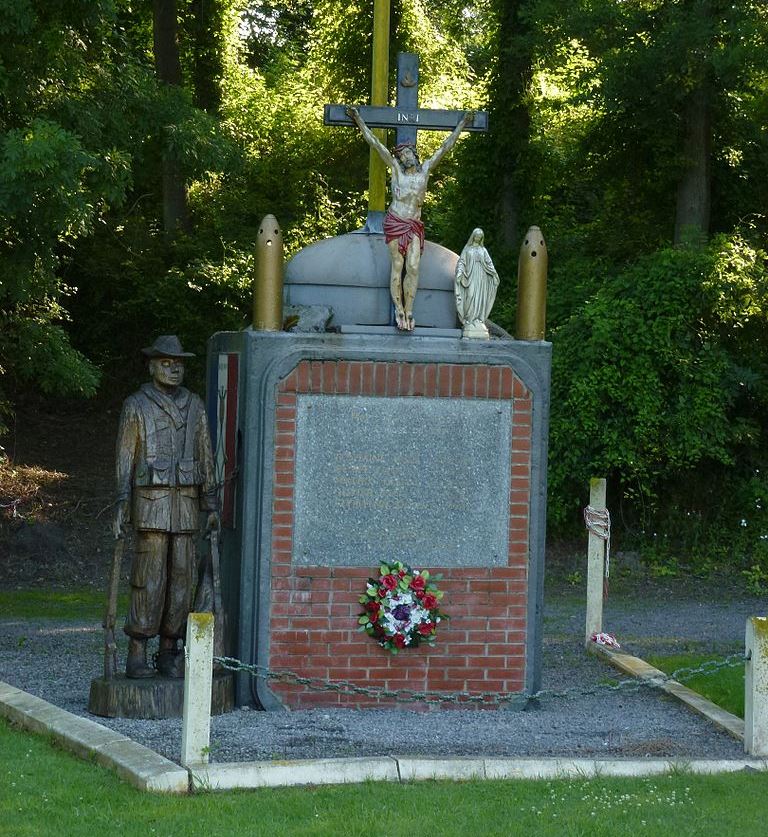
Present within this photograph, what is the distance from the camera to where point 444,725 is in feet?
27.8

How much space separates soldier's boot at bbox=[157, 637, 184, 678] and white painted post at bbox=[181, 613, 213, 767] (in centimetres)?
183

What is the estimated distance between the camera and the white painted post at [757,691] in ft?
25.5

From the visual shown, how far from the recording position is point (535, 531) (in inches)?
365

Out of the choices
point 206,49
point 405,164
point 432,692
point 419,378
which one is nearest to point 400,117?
point 405,164

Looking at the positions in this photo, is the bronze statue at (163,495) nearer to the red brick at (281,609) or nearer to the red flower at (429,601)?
the red brick at (281,609)

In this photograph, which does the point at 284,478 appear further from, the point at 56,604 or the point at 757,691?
the point at 56,604

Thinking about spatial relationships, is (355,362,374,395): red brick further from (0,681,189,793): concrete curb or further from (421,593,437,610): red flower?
(0,681,189,793): concrete curb

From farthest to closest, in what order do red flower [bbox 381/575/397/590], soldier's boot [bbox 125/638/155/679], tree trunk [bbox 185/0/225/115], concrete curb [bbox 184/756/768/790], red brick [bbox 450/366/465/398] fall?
tree trunk [bbox 185/0/225/115], red brick [bbox 450/366/465/398], red flower [bbox 381/575/397/590], soldier's boot [bbox 125/638/155/679], concrete curb [bbox 184/756/768/790]

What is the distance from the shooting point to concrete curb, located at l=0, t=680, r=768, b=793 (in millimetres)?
6801

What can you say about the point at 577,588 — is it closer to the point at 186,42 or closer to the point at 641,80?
the point at 641,80

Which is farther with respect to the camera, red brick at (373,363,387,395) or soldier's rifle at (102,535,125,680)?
red brick at (373,363,387,395)

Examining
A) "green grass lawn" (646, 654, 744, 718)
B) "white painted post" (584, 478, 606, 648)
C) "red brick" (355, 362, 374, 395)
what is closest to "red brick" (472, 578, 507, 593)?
"green grass lawn" (646, 654, 744, 718)

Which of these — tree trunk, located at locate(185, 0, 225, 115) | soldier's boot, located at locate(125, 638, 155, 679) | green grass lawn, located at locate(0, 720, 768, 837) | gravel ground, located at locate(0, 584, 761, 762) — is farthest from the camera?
tree trunk, located at locate(185, 0, 225, 115)

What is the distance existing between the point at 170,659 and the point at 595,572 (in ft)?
13.5
